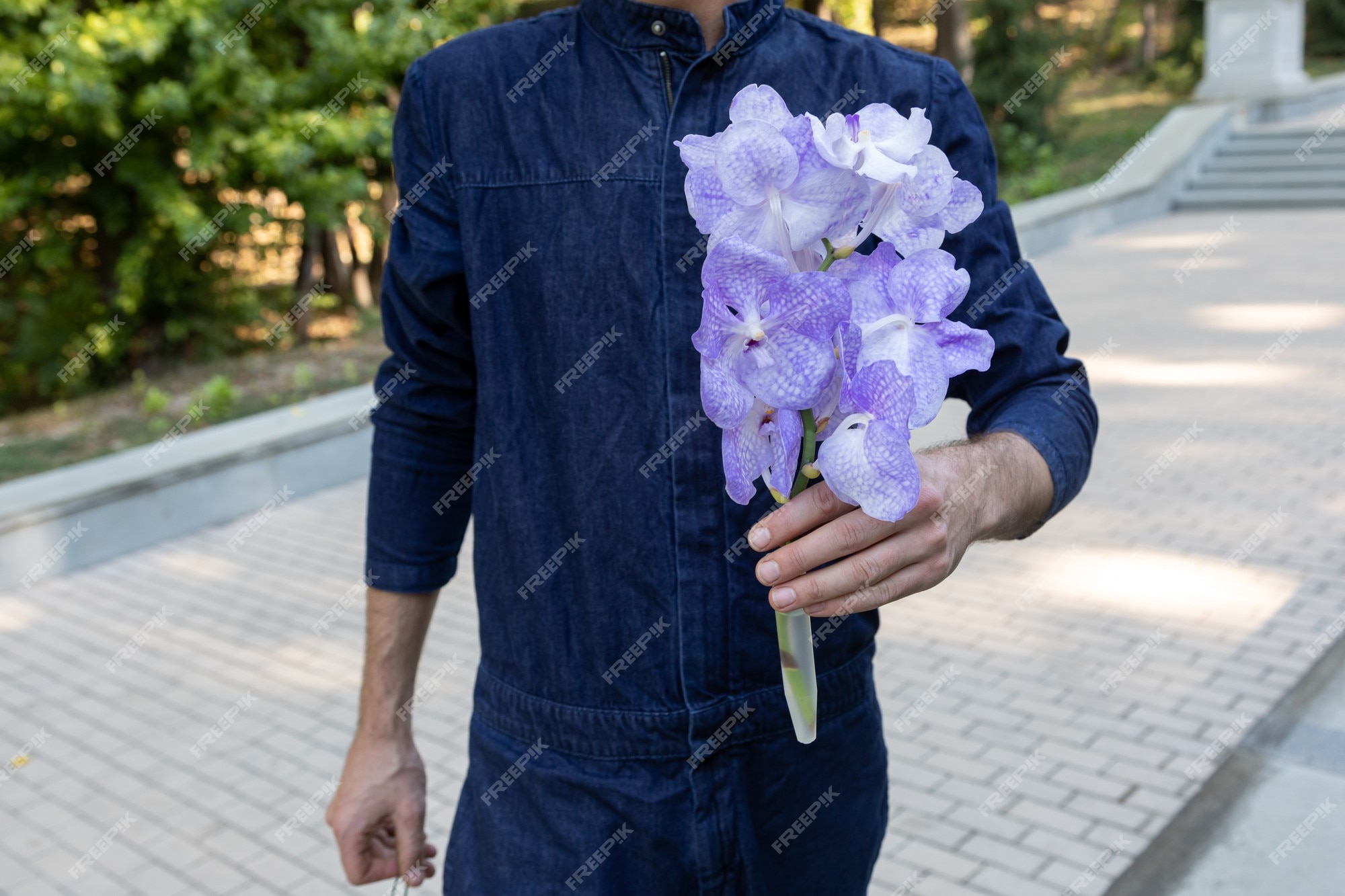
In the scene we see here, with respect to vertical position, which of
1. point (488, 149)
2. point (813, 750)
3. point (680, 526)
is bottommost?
point (813, 750)

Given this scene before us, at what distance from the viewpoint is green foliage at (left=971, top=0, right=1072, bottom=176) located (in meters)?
17.4

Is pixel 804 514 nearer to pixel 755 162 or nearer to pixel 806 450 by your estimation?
pixel 806 450

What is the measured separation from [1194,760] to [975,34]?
16404 mm

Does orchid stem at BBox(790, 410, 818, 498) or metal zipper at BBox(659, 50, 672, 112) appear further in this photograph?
metal zipper at BBox(659, 50, 672, 112)

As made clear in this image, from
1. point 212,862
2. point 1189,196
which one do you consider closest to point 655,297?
point 212,862

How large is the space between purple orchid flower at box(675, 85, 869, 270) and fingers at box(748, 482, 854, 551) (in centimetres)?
20

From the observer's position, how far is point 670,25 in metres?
1.62

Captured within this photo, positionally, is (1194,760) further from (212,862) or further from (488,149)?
(488,149)

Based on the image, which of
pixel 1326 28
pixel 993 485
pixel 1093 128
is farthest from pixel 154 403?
pixel 1326 28

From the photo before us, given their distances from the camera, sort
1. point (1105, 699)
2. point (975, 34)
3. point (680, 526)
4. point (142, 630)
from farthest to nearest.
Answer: point (975, 34) < point (142, 630) < point (1105, 699) < point (680, 526)

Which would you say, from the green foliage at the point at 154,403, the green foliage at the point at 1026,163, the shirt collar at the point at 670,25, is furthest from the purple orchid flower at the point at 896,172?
the green foliage at the point at 1026,163

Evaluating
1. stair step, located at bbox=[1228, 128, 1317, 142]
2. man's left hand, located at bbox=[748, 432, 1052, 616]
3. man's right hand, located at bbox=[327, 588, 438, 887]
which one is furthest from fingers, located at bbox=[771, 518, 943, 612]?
stair step, located at bbox=[1228, 128, 1317, 142]

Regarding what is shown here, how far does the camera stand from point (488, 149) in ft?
5.58

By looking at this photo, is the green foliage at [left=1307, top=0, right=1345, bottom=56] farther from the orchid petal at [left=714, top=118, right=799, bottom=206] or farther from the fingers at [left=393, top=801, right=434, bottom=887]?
the orchid petal at [left=714, top=118, right=799, bottom=206]
